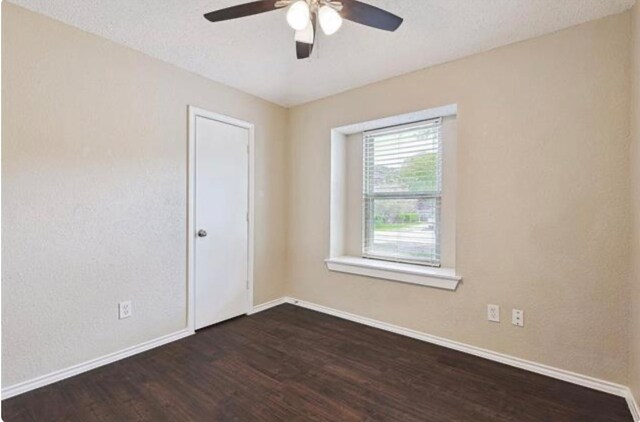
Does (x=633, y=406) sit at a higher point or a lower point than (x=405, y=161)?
lower

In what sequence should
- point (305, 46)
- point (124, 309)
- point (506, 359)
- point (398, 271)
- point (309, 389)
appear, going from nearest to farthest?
point (305, 46), point (309, 389), point (506, 359), point (124, 309), point (398, 271)

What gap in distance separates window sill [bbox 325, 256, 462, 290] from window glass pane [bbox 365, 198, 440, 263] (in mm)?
134

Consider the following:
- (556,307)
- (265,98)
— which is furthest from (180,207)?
(556,307)

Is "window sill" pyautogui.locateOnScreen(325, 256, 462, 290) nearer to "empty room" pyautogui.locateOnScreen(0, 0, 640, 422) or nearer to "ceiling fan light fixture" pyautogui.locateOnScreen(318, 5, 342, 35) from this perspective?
"empty room" pyautogui.locateOnScreen(0, 0, 640, 422)

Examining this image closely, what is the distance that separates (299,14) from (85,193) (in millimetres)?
1961

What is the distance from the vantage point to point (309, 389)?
2164 millimetres

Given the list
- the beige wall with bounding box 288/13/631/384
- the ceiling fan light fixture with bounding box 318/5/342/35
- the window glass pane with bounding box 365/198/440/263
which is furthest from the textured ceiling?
the window glass pane with bounding box 365/198/440/263

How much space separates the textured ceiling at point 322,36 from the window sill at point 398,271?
5.95 ft

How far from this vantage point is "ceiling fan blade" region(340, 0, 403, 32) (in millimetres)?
1668

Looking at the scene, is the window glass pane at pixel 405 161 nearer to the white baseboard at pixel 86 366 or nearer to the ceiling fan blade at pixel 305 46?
the ceiling fan blade at pixel 305 46

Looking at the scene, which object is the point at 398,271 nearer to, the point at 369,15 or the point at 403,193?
the point at 403,193

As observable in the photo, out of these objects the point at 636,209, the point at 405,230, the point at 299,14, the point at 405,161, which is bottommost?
the point at 405,230

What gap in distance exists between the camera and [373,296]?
3.28 meters

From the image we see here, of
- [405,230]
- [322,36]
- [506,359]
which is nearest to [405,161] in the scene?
[405,230]
